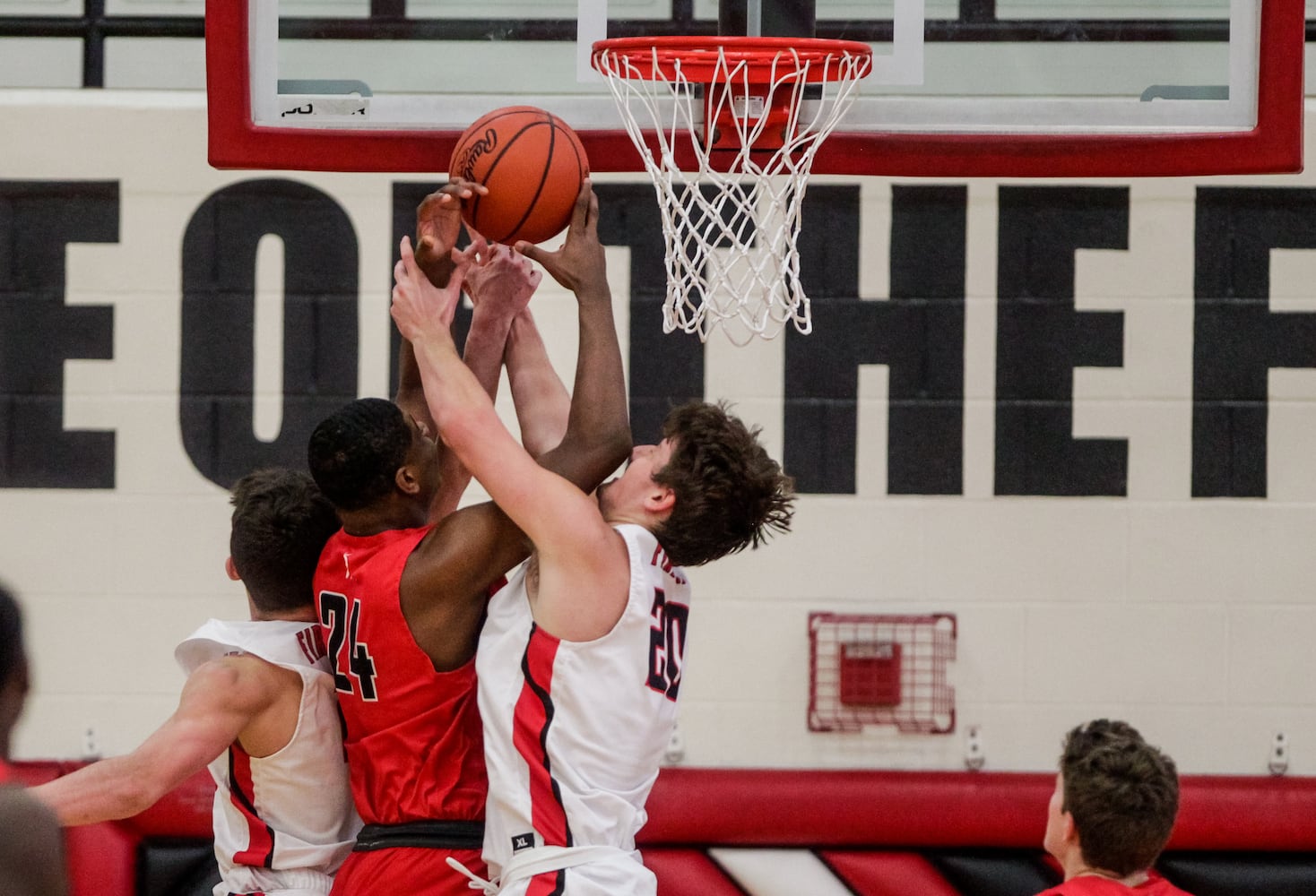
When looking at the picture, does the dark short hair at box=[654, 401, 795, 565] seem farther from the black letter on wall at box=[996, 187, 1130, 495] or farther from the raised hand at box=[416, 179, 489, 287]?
the black letter on wall at box=[996, 187, 1130, 495]

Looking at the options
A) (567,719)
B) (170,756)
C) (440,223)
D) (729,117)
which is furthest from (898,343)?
(170,756)

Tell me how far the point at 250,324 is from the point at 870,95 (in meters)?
2.27

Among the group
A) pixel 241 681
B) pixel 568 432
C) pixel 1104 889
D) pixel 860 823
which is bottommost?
pixel 860 823

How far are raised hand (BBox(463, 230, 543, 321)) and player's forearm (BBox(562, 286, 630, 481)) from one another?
16.4 inches

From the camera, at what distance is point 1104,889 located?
9.97ft

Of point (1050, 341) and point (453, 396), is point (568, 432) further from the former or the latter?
point (1050, 341)

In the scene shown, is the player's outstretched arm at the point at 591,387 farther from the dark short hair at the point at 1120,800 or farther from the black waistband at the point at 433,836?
the dark short hair at the point at 1120,800

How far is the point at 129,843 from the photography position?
4512 mm

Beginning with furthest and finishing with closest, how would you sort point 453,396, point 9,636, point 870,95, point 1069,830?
point 870,95, point 1069,830, point 453,396, point 9,636

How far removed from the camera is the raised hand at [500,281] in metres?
3.12

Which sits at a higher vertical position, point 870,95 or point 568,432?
point 870,95

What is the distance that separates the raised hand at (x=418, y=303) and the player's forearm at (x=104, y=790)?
0.98m

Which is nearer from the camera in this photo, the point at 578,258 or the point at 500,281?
the point at 578,258

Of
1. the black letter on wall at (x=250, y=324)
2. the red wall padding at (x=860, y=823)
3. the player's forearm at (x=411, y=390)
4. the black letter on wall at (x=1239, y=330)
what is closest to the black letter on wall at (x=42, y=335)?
the black letter on wall at (x=250, y=324)
